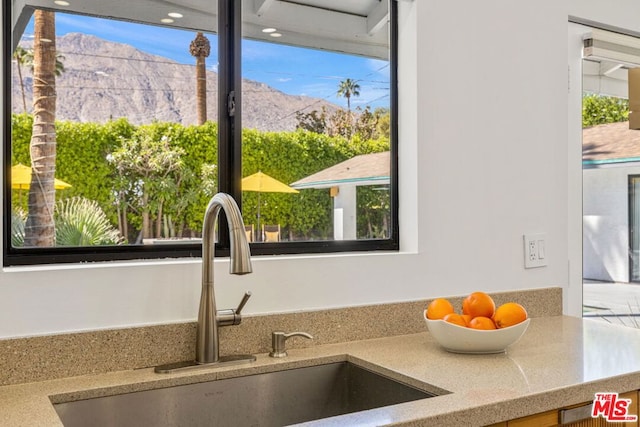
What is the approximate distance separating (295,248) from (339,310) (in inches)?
8.9

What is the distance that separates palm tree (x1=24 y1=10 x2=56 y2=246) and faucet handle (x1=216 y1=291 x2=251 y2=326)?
45 centimetres

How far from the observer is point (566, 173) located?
2.22 metres

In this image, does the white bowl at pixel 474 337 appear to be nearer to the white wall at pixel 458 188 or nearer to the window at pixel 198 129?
the white wall at pixel 458 188

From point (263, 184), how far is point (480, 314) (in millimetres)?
704

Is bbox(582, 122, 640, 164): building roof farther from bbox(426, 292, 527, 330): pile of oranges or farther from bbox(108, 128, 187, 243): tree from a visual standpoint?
bbox(108, 128, 187, 243): tree

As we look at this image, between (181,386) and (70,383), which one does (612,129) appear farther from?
(70,383)

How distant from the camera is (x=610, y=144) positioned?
2393 mm

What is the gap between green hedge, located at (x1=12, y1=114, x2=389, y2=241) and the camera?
151 cm

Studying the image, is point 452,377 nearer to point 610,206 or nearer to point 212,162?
point 212,162

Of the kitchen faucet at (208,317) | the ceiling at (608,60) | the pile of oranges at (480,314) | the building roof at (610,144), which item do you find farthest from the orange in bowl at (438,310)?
the ceiling at (608,60)

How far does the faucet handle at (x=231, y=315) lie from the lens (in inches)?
58.2

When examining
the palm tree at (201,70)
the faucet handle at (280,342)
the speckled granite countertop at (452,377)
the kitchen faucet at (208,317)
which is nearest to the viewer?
the speckled granite countertop at (452,377)

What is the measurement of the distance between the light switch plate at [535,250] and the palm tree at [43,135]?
151 cm

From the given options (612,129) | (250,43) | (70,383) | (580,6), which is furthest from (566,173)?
(70,383)
